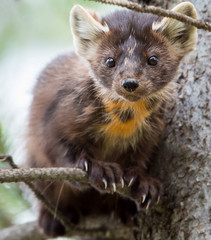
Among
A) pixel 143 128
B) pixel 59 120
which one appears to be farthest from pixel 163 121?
pixel 59 120

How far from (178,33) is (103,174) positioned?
5.04 feet

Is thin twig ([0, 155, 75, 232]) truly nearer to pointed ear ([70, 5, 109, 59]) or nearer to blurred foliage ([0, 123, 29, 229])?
blurred foliage ([0, 123, 29, 229])

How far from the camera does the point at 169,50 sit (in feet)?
14.5

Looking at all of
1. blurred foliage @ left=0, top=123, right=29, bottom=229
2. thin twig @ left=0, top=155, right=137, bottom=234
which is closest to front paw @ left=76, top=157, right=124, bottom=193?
thin twig @ left=0, top=155, right=137, bottom=234

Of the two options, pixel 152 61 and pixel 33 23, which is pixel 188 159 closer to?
pixel 152 61

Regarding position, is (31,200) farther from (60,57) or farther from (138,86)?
(138,86)

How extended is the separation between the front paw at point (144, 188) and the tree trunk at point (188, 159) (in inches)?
4.7

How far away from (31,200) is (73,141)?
4.96 ft

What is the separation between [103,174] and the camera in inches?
165

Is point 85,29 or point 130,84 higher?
point 85,29

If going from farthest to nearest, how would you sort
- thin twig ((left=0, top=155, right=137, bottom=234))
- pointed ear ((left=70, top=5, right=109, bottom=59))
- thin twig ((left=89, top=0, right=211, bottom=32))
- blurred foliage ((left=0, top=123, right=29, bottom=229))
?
blurred foliage ((left=0, top=123, right=29, bottom=229)) → pointed ear ((left=70, top=5, right=109, bottom=59)) → thin twig ((left=0, top=155, right=137, bottom=234)) → thin twig ((left=89, top=0, right=211, bottom=32))

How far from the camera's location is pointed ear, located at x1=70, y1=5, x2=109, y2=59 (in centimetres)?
442

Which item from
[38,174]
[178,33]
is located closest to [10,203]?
[38,174]

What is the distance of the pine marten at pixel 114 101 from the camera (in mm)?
4129
